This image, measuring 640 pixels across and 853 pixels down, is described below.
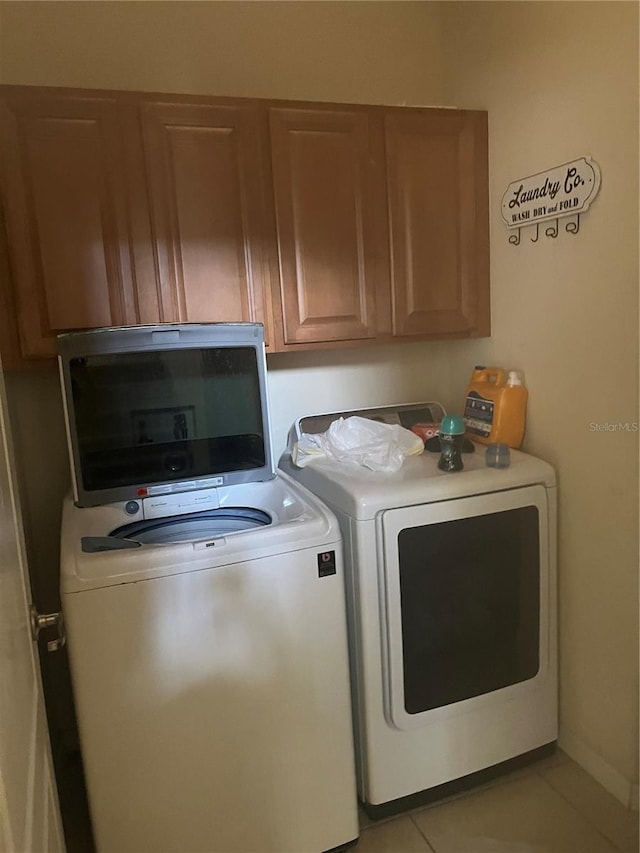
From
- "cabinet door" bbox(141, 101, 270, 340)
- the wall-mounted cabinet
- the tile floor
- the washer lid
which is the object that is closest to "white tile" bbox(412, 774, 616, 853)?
the tile floor

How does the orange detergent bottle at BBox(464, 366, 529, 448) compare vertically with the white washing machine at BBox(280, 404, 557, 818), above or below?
above

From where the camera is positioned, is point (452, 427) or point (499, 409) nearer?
point (452, 427)

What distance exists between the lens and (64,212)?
1.62 metres

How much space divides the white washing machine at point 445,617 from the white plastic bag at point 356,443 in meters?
0.05

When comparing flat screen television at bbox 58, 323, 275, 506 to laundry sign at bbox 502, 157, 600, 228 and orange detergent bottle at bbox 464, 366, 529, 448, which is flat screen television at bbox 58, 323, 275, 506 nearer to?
orange detergent bottle at bbox 464, 366, 529, 448

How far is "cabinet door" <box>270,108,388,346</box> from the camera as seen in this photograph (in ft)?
5.89

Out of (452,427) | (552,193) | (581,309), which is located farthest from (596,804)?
(552,193)

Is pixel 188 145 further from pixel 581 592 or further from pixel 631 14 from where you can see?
pixel 581 592

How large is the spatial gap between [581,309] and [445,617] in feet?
2.98

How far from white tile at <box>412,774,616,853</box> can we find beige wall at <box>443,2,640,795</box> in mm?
180

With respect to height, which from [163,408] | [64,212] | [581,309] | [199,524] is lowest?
[199,524]

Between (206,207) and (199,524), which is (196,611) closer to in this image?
(199,524)

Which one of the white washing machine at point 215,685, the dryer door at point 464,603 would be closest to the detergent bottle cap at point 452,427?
the dryer door at point 464,603

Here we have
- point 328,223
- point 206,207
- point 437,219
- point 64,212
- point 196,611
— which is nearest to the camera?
point 196,611
